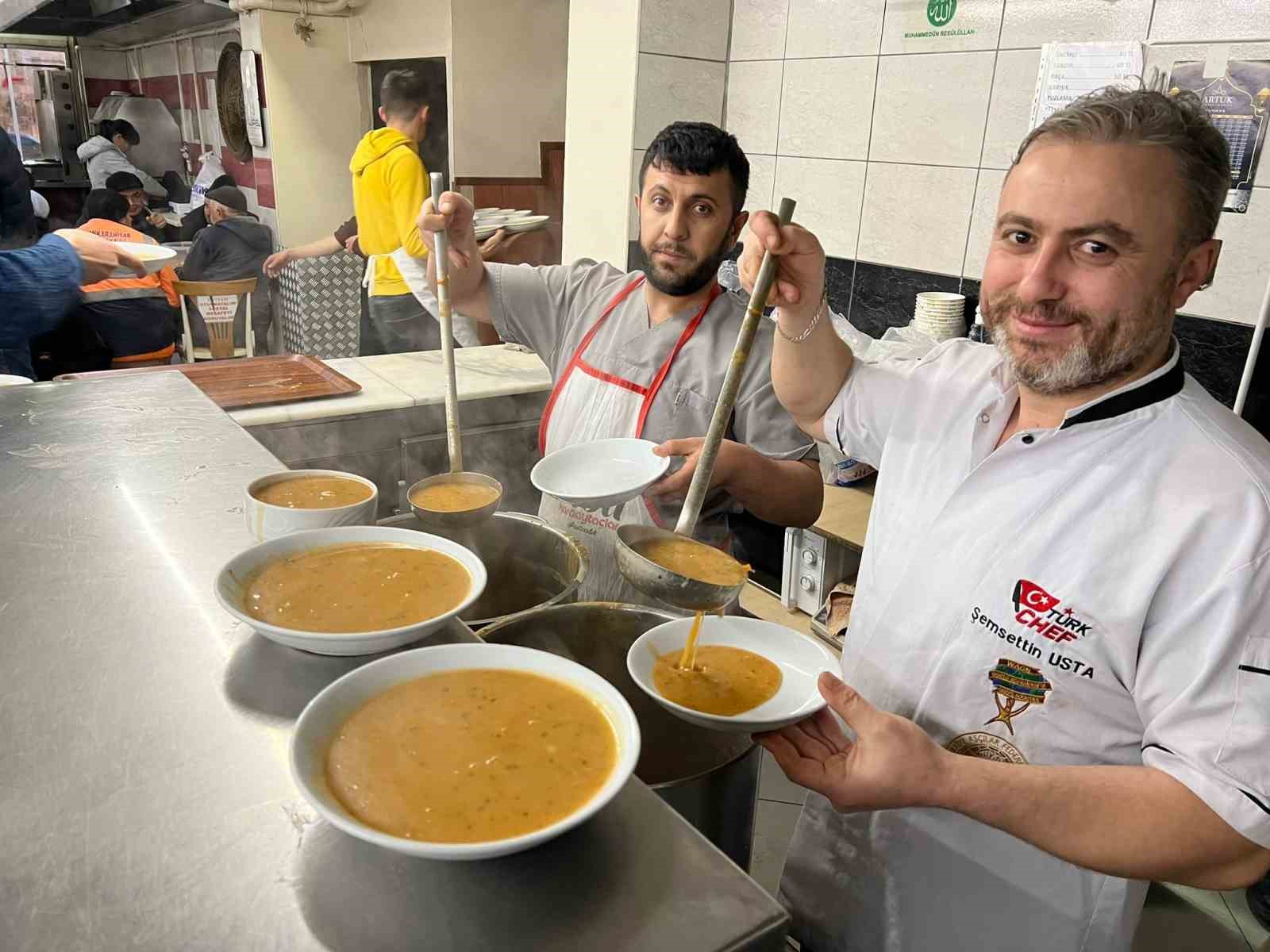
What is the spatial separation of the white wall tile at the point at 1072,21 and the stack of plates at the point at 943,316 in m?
0.78

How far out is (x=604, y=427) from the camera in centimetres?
193

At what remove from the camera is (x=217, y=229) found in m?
5.74

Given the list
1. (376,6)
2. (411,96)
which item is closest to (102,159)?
(376,6)

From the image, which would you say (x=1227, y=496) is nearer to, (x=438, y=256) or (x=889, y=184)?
(x=438, y=256)

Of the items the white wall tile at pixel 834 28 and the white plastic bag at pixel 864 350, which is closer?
the white plastic bag at pixel 864 350

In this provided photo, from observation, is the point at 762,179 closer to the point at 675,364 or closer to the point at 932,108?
the point at 932,108

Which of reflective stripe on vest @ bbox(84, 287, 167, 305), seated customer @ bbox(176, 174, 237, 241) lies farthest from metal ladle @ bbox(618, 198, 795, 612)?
seated customer @ bbox(176, 174, 237, 241)

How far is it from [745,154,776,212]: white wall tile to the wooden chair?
325 cm

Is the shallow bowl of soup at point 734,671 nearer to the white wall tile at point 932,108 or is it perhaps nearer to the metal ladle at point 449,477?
the metal ladle at point 449,477

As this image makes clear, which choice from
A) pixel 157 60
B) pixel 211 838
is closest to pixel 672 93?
pixel 211 838

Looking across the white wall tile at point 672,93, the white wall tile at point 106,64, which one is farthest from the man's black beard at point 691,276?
the white wall tile at point 106,64

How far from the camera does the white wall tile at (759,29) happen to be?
3.21 meters

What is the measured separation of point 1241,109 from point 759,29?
5.71 ft

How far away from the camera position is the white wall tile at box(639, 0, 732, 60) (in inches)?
126
